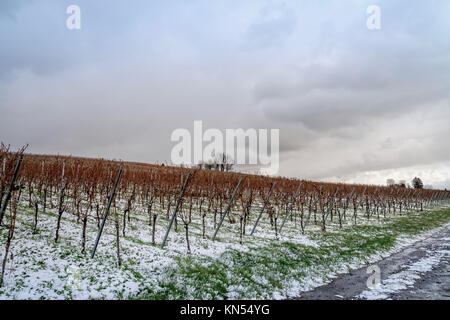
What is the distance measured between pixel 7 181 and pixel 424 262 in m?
12.2

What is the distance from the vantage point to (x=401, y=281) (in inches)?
255

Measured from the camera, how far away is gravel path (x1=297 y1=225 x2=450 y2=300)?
18.4 ft

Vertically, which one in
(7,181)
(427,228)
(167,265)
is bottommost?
(427,228)

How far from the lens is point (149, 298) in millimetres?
4688

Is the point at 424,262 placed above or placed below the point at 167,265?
below

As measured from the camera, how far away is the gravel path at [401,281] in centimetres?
562

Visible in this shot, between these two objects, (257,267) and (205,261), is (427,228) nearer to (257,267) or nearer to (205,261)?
(257,267)

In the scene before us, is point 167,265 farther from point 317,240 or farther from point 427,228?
point 427,228
